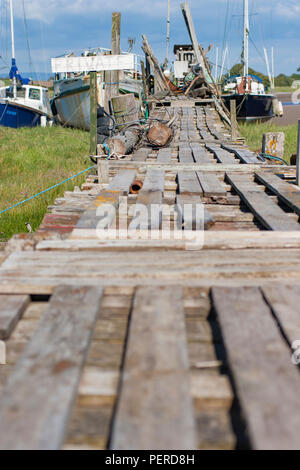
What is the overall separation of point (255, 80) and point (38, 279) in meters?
30.6

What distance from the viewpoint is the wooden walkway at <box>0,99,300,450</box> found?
1.36 m

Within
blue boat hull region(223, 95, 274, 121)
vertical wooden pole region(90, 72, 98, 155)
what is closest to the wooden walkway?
vertical wooden pole region(90, 72, 98, 155)

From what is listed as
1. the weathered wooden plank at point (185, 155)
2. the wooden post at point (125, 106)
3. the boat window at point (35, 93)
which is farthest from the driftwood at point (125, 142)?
the boat window at point (35, 93)

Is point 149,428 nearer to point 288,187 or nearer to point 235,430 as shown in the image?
point 235,430

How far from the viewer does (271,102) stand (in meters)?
26.1

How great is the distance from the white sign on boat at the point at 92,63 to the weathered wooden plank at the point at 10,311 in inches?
221

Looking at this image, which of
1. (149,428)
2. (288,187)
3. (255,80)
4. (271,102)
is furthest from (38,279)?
Answer: (255,80)

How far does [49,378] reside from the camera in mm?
1533

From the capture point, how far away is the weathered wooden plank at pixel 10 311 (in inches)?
76.2

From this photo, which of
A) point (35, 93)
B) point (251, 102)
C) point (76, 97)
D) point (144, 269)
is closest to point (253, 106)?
point (251, 102)

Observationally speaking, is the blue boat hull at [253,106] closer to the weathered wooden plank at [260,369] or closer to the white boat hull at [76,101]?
the white boat hull at [76,101]

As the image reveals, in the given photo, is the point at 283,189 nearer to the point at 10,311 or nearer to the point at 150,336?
the point at 150,336

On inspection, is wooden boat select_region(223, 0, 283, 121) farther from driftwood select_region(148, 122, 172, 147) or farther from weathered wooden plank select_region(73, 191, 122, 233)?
weathered wooden plank select_region(73, 191, 122, 233)

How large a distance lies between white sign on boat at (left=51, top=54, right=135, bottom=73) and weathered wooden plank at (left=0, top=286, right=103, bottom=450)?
5784 mm
